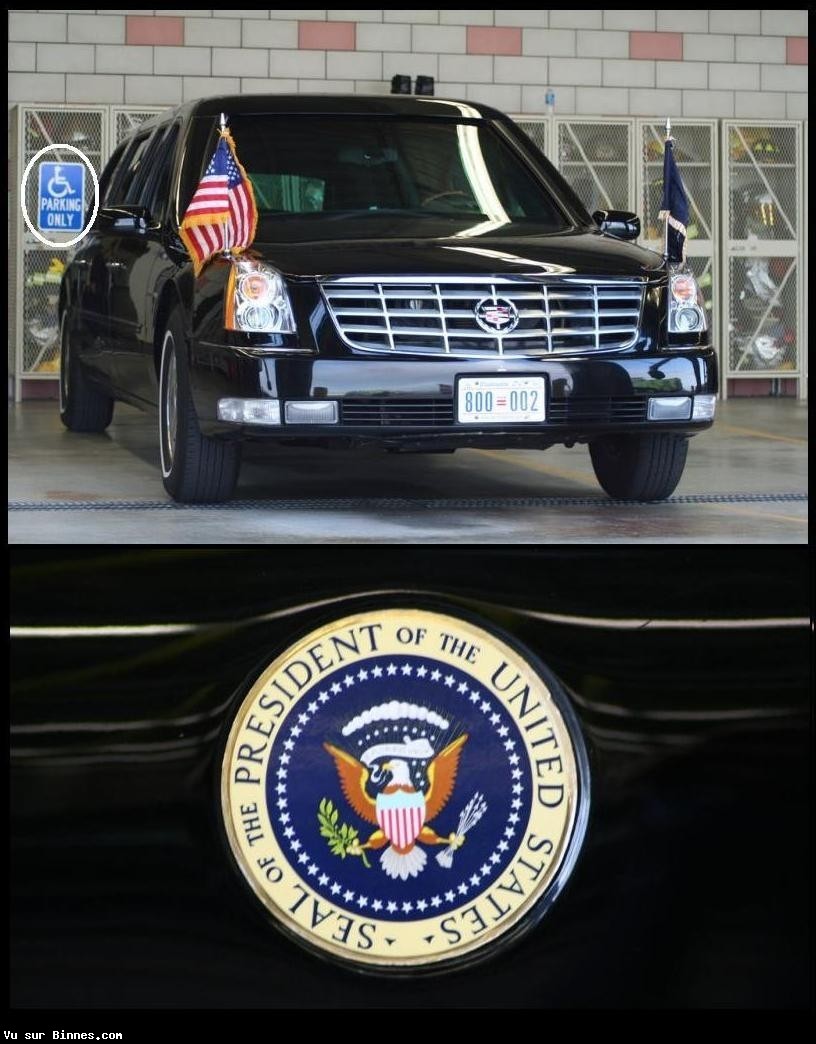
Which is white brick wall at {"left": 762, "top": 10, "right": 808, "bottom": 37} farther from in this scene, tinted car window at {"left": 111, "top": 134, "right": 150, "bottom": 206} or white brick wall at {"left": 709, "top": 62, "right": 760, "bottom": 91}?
tinted car window at {"left": 111, "top": 134, "right": 150, "bottom": 206}

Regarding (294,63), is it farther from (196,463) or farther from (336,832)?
(336,832)

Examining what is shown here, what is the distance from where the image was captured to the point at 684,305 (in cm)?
500

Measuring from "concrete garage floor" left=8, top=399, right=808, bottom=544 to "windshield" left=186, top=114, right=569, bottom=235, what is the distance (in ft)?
2.69

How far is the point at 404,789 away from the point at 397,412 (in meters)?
2.19

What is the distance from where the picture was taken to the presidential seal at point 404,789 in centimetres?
229

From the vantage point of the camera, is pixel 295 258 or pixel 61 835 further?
pixel 295 258

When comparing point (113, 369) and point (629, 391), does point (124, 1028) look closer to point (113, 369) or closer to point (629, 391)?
point (629, 391)

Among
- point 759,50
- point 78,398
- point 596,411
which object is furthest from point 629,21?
point 596,411

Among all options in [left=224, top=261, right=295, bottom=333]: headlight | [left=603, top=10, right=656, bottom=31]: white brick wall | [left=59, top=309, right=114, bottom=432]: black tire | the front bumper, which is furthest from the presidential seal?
[left=603, top=10, right=656, bottom=31]: white brick wall

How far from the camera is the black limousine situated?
4.48 m

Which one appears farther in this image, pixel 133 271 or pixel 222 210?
pixel 133 271

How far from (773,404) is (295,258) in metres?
6.94

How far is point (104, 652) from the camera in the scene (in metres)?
2.28

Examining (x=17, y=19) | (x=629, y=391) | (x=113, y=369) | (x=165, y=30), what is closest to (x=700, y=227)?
(x=165, y=30)
